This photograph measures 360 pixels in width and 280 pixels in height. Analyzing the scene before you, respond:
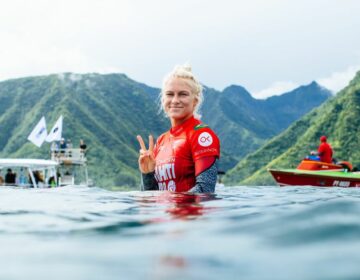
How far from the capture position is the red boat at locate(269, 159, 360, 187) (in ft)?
48.7

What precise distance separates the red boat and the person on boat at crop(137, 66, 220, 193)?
11079 millimetres

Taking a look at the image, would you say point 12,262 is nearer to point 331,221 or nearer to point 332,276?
point 332,276

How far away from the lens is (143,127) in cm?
13662

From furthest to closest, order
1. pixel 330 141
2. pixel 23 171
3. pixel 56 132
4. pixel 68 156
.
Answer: pixel 330 141 < pixel 68 156 < pixel 56 132 < pixel 23 171

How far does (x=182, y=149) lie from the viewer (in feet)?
14.6

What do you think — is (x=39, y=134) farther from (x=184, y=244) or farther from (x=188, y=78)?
(x=184, y=244)

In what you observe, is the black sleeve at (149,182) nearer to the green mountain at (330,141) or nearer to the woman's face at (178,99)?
the woman's face at (178,99)

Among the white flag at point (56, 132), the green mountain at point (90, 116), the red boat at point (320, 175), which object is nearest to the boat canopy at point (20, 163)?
the white flag at point (56, 132)

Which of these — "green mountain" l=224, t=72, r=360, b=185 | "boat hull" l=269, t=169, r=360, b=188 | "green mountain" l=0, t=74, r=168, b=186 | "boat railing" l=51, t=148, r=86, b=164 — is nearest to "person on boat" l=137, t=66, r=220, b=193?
"boat hull" l=269, t=169, r=360, b=188

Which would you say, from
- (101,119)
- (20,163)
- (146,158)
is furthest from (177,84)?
(101,119)

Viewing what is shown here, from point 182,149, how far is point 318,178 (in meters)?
12.1

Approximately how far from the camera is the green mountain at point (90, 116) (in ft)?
300

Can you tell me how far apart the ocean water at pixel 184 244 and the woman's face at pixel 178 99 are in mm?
1898

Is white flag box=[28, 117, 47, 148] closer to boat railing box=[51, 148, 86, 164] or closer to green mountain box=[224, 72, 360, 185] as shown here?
boat railing box=[51, 148, 86, 164]
